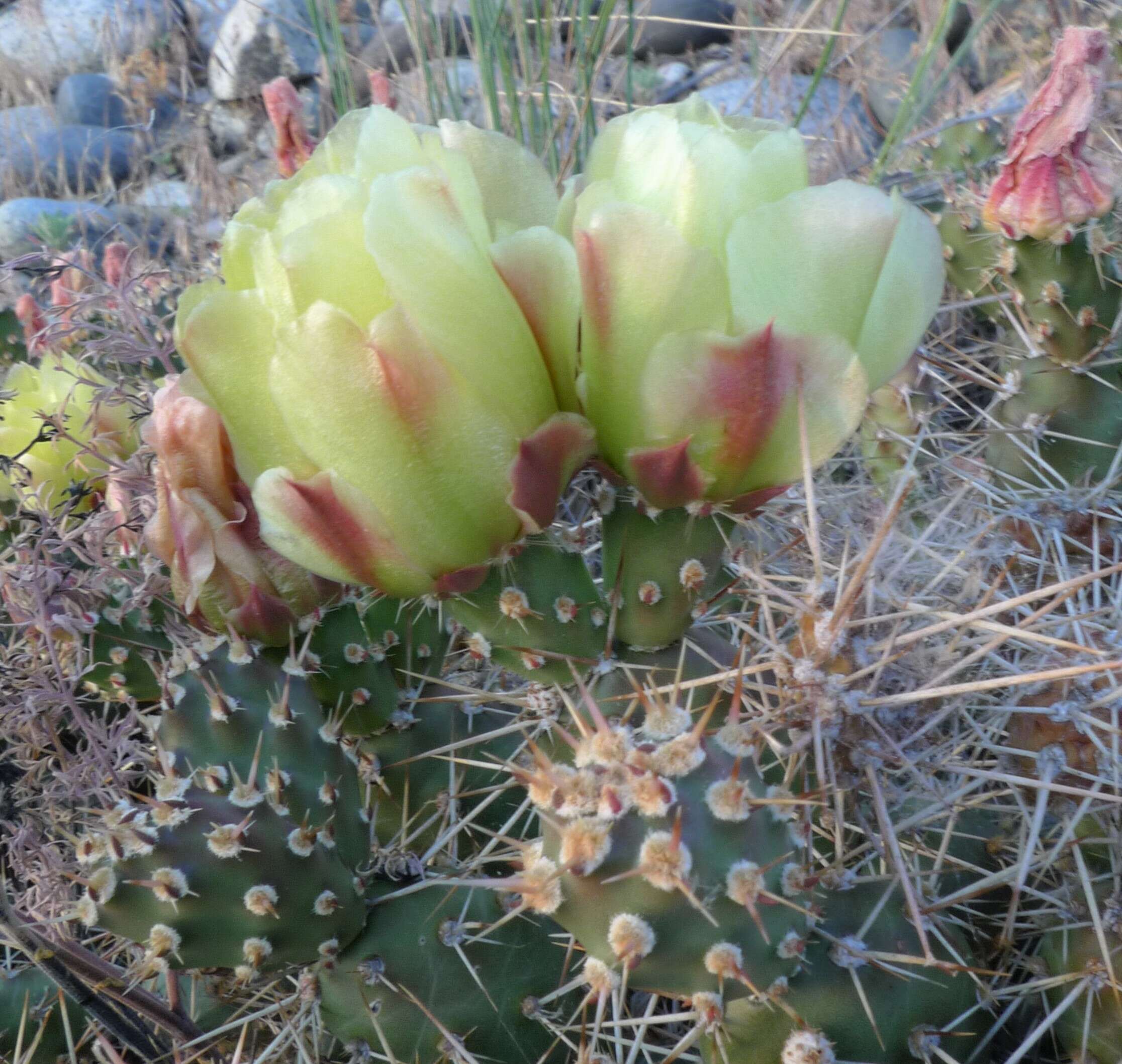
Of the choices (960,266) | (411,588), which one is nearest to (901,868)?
(411,588)

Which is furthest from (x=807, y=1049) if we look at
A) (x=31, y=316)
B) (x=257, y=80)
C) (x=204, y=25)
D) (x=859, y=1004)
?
(x=204, y=25)

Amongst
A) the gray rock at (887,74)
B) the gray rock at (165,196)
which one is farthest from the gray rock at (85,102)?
the gray rock at (887,74)

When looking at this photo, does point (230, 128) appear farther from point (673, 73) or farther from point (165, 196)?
point (673, 73)

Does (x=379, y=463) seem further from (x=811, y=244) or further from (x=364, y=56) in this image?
(x=364, y=56)

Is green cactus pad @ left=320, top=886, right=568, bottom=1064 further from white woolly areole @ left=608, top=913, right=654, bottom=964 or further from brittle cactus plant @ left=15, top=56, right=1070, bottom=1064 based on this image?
white woolly areole @ left=608, top=913, right=654, bottom=964

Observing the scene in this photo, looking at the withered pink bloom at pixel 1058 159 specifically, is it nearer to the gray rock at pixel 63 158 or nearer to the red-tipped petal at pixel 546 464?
the red-tipped petal at pixel 546 464

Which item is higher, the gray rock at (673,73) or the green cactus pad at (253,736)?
the green cactus pad at (253,736)

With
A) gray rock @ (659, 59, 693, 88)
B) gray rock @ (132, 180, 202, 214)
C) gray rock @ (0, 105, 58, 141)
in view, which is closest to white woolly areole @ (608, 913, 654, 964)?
gray rock @ (659, 59, 693, 88)
